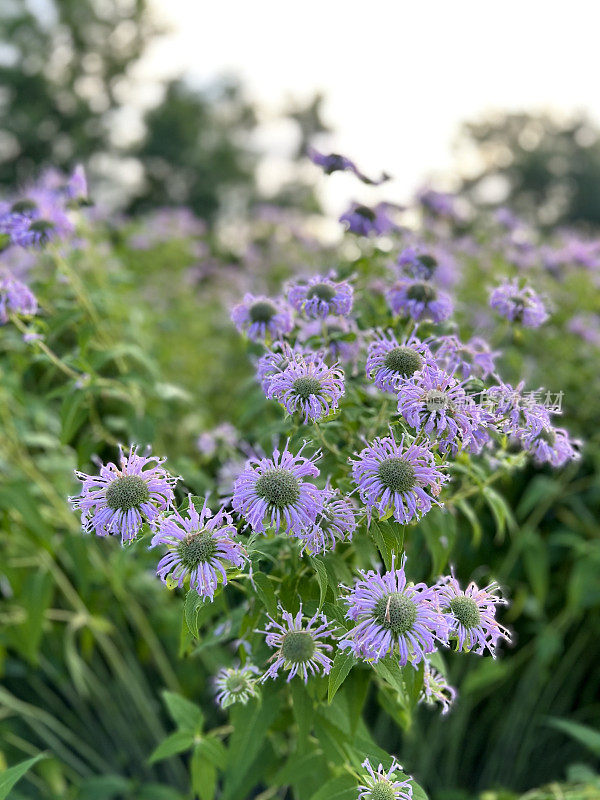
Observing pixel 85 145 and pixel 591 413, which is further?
pixel 85 145

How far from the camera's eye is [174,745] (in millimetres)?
1211

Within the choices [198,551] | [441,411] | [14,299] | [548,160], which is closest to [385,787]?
[198,551]

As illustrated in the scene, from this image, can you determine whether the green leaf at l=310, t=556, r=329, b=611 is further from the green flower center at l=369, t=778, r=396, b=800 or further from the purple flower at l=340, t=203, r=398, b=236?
the purple flower at l=340, t=203, r=398, b=236

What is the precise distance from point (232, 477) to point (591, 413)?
1571 millimetres

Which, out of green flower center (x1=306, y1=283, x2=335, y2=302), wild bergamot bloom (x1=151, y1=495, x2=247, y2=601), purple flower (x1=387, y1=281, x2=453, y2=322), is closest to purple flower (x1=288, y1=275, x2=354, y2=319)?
green flower center (x1=306, y1=283, x2=335, y2=302)

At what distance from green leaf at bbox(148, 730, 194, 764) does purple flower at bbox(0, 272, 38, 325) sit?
2.81 feet

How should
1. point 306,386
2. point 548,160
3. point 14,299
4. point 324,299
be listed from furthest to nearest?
point 548,160 < point 14,299 < point 324,299 < point 306,386

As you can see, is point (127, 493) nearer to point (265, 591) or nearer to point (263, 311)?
point (265, 591)

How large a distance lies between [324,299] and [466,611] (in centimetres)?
58

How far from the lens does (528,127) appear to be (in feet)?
75.7

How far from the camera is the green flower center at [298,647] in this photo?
98 cm

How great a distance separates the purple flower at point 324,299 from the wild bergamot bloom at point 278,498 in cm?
38

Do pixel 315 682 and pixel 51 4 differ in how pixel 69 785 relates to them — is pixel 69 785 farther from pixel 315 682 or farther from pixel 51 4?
pixel 51 4

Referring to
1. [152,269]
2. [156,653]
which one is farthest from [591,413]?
[152,269]
